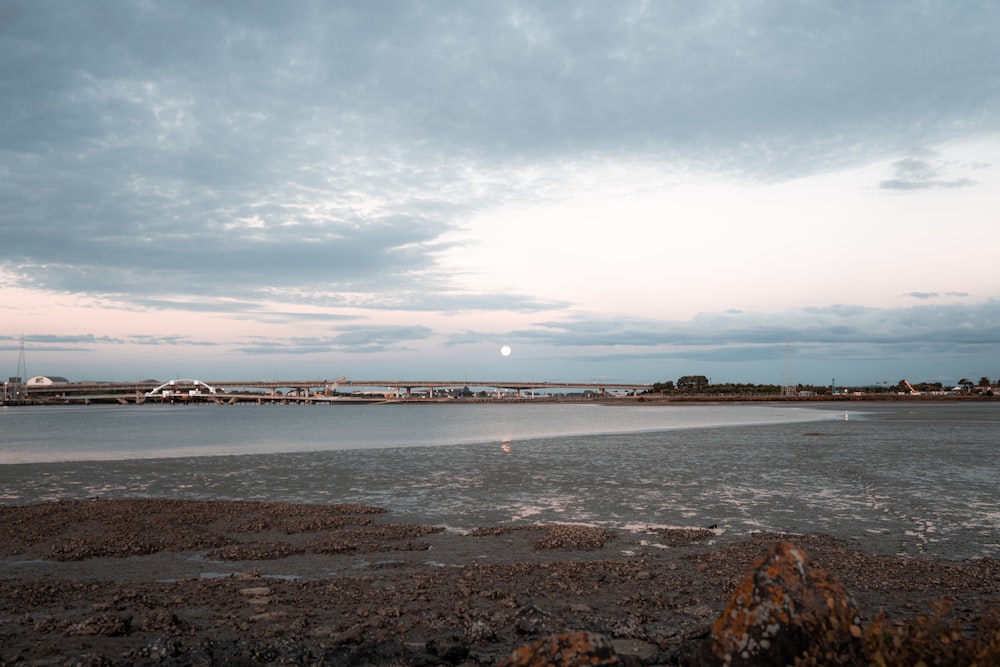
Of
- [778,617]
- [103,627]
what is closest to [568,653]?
[778,617]

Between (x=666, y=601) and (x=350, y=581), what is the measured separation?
18.4ft

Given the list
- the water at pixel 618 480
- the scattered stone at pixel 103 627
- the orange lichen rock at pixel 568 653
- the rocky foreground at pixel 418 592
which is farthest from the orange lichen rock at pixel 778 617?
the water at pixel 618 480

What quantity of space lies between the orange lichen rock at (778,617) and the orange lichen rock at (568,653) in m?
1.12

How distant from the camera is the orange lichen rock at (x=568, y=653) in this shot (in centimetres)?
630

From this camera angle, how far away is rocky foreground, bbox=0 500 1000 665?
857 cm

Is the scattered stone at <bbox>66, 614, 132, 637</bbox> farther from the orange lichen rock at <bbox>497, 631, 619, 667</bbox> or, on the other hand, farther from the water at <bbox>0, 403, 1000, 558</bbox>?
the water at <bbox>0, 403, 1000, 558</bbox>

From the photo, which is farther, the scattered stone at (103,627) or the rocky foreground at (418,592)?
the scattered stone at (103,627)

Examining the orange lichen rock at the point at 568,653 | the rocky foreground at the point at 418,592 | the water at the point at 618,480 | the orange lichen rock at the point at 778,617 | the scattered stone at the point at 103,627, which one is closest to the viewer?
the orange lichen rock at the point at 568,653

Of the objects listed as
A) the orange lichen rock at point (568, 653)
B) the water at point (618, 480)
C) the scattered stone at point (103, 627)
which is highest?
the orange lichen rock at point (568, 653)

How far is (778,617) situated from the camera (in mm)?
6559

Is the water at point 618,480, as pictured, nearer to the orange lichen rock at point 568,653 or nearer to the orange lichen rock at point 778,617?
the orange lichen rock at point 778,617

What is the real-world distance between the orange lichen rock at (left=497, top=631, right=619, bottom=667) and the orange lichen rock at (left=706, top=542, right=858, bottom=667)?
1.12 m

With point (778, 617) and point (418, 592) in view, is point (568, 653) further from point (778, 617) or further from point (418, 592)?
point (418, 592)

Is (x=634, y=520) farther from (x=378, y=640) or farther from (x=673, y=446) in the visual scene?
(x=673, y=446)
